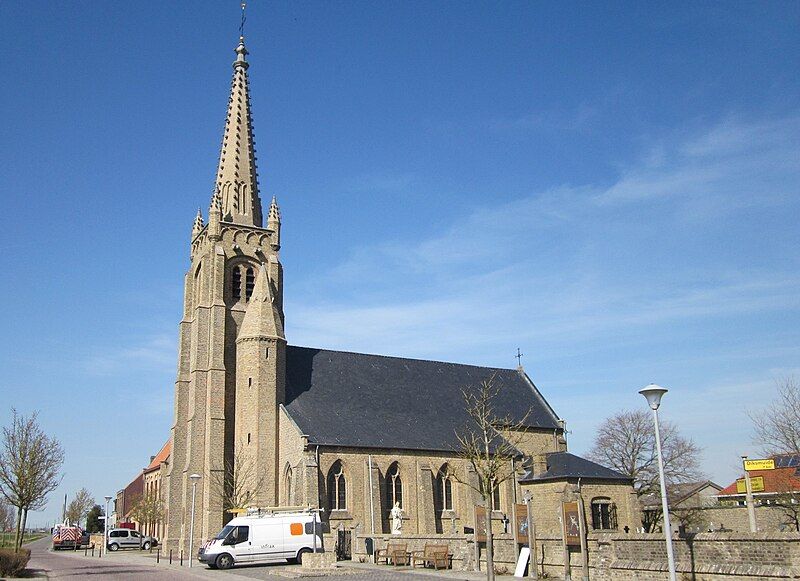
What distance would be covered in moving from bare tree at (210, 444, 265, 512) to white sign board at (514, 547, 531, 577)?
20.5 metres

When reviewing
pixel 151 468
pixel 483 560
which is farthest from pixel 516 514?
pixel 151 468

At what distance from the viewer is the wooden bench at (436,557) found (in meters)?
29.7

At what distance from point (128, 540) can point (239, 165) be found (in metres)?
28.9

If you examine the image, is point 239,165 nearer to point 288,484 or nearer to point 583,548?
point 288,484

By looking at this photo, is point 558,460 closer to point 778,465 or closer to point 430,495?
point 430,495

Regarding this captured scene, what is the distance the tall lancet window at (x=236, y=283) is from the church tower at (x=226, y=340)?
0.22ft

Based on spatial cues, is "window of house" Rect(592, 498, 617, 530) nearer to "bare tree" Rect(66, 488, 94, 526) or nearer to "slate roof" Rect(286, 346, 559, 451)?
"slate roof" Rect(286, 346, 559, 451)

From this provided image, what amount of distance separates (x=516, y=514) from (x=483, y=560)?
7.63 ft

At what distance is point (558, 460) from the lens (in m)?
47.6

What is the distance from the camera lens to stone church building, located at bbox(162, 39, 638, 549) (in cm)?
4344

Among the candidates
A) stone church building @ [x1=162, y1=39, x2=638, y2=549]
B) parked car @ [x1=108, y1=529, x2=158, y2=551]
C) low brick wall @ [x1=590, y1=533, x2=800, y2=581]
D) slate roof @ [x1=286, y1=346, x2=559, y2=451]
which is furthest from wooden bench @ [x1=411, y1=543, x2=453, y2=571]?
parked car @ [x1=108, y1=529, x2=158, y2=551]

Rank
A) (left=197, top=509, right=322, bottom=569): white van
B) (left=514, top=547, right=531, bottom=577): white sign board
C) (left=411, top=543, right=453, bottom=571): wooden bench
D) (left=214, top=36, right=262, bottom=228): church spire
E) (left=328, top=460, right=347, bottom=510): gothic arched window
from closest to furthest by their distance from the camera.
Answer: (left=514, top=547, right=531, bottom=577): white sign board
(left=411, top=543, right=453, bottom=571): wooden bench
(left=197, top=509, right=322, bottom=569): white van
(left=328, top=460, right=347, bottom=510): gothic arched window
(left=214, top=36, right=262, bottom=228): church spire

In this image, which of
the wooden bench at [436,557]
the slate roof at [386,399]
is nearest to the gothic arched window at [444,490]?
the slate roof at [386,399]

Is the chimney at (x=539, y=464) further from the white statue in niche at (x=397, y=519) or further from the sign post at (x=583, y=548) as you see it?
the sign post at (x=583, y=548)
